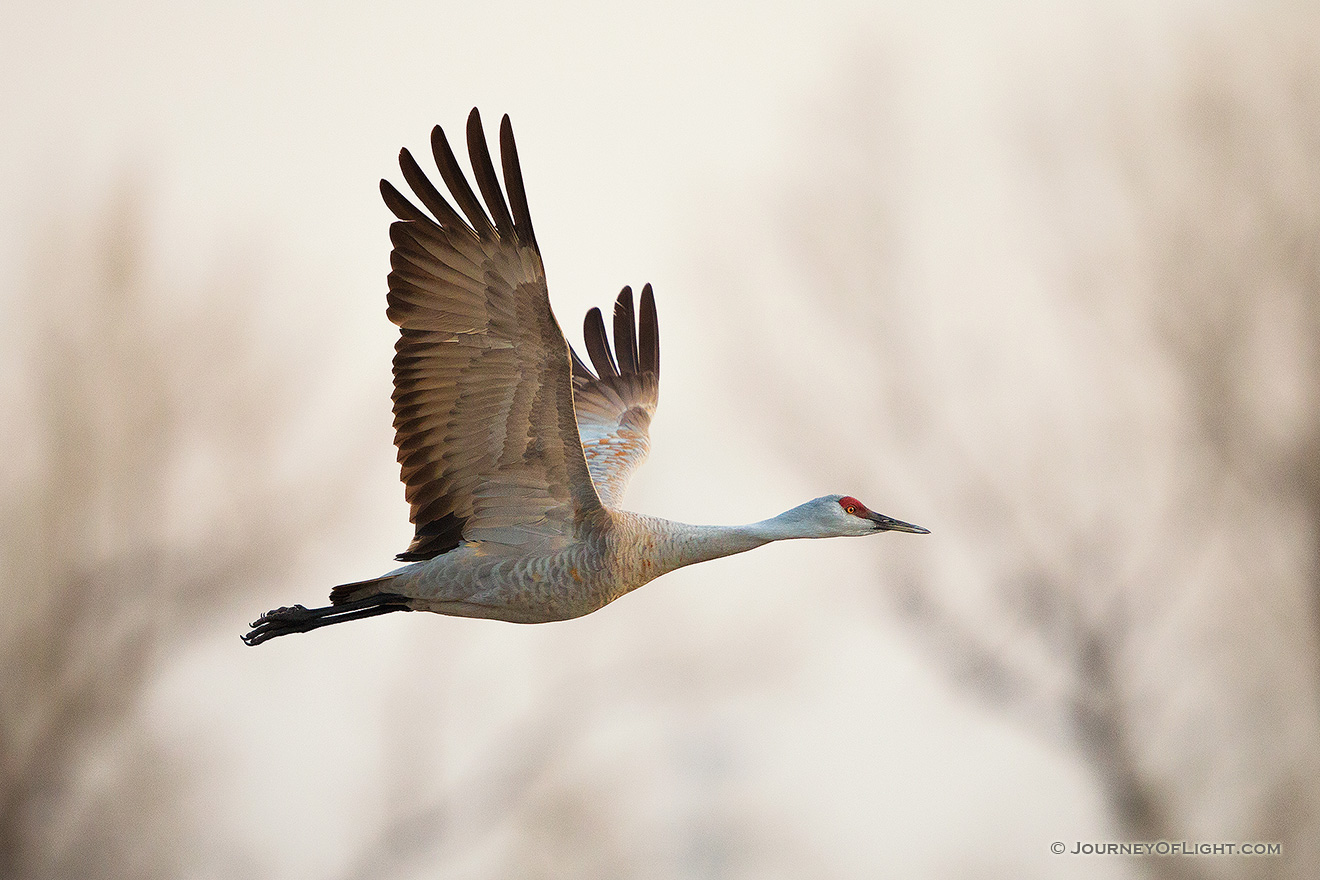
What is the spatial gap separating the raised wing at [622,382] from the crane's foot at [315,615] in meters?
2.43

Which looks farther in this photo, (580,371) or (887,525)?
(580,371)

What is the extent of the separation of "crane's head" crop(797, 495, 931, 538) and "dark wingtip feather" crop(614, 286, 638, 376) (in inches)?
103

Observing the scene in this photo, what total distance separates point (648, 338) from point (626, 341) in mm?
167

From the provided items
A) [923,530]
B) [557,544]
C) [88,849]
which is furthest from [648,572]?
[88,849]

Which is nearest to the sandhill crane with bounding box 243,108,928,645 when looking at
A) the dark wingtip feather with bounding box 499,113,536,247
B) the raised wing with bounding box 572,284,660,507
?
the dark wingtip feather with bounding box 499,113,536,247

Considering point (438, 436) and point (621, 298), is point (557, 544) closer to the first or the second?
point (438, 436)

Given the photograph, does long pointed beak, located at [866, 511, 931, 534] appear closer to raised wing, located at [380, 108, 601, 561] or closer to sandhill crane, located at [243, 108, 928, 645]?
sandhill crane, located at [243, 108, 928, 645]

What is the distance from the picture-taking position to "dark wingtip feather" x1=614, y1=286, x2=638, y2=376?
31.7 feet

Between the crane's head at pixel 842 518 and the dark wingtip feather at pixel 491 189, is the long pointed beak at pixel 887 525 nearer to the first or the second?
the crane's head at pixel 842 518

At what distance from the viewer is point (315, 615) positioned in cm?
689

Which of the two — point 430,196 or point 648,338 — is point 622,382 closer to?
point 648,338

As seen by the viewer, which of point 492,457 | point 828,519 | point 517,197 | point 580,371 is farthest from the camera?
point 580,371

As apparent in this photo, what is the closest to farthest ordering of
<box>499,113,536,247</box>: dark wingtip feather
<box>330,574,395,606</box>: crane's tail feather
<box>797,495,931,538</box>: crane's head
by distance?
<box>499,113,536,247</box>: dark wingtip feather → <box>330,574,395,606</box>: crane's tail feather → <box>797,495,931,538</box>: crane's head

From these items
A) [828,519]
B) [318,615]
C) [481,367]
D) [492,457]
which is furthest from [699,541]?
[318,615]
